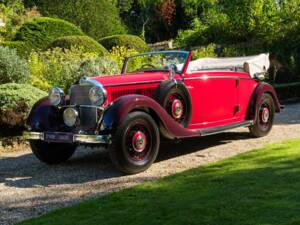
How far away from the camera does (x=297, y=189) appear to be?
4742mm

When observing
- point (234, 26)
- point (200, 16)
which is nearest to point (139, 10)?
point (200, 16)

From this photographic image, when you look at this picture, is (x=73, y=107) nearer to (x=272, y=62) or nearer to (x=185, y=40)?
(x=272, y=62)

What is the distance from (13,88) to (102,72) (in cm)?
266

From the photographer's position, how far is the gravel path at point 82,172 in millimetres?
5078

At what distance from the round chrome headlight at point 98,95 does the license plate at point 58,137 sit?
0.54 m

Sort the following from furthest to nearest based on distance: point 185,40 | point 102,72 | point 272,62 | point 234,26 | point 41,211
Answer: point 185,40 < point 234,26 < point 272,62 < point 102,72 < point 41,211

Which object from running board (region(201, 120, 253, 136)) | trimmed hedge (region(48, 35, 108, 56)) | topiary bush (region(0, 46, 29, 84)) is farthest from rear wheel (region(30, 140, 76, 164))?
trimmed hedge (region(48, 35, 108, 56))

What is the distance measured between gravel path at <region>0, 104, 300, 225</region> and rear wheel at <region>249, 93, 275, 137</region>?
0.15 meters

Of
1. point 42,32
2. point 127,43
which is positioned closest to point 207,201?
point 127,43

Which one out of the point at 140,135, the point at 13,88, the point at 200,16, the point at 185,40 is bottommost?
the point at 140,135

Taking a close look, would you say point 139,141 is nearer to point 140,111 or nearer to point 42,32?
point 140,111

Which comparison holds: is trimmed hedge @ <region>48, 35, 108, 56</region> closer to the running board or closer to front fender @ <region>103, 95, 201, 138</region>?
the running board

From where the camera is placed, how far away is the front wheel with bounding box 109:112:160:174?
19.3ft

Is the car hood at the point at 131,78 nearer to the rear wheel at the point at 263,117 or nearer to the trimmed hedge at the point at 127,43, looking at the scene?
the rear wheel at the point at 263,117
